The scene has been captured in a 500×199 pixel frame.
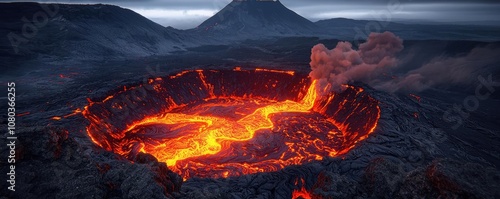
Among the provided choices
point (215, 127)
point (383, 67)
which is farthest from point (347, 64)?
point (215, 127)

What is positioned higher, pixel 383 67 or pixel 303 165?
pixel 383 67

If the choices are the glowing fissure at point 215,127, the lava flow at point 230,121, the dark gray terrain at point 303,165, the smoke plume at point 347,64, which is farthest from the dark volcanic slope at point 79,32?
the smoke plume at point 347,64

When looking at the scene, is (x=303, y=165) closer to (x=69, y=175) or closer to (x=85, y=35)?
(x=69, y=175)

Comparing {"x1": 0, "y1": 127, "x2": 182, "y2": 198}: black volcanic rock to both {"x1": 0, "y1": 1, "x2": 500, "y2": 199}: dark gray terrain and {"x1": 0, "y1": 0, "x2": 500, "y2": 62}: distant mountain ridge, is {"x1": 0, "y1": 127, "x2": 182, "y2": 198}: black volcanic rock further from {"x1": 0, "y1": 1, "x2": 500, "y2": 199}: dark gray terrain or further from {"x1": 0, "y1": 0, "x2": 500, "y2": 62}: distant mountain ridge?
{"x1": 0, "y1": 0, "x2": 500, "y2": 62}: distant mountain ridge

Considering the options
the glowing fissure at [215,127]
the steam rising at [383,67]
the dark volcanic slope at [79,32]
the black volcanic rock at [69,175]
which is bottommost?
Answer: the glowing fissure at [215,127]

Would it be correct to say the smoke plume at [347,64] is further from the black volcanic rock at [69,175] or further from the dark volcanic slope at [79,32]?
the dark volcanic slope at [79,32]

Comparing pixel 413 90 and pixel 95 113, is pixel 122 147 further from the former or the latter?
pixel 413 90

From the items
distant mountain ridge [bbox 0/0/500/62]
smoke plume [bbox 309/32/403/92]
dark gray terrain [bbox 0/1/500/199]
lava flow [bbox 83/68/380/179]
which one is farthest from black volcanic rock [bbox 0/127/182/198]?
A: distant mountain ridge [bbox 0/0/500/62]

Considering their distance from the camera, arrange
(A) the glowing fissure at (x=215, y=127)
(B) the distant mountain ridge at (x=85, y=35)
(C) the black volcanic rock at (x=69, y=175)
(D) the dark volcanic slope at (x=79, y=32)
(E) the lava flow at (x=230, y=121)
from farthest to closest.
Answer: (D) the dark volcanic slope at (x=79, y=32)
(B) the distant mountain ridge at (x=85, y=35)
(A) the glowing fissure at (x=215, y=127)
(E) the lava flow at (x=230, y=121)
(C) the black volcanic rock at (x=69, y=175)
